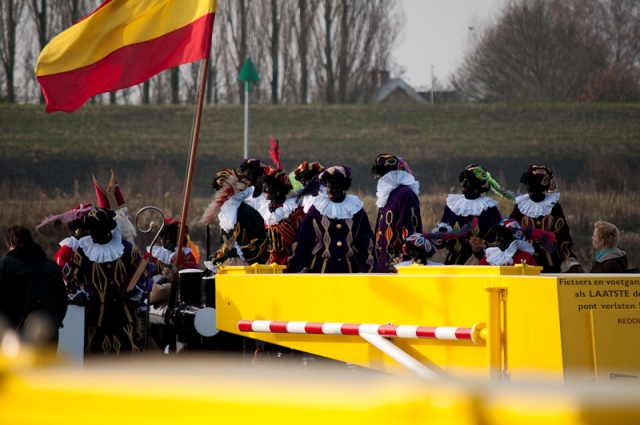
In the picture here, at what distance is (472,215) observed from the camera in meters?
10.4

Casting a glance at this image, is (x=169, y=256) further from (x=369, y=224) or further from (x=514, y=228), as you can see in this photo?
(x=514, y=228)

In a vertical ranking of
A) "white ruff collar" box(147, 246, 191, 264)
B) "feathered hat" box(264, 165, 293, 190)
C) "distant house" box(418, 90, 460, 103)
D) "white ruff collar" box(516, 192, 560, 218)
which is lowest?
"white ruff collar" box(147, 246, 191, 264)

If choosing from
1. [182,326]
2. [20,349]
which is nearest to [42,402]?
[20,349]

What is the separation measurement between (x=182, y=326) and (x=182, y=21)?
2803mm

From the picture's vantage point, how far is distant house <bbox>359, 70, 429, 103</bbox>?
4891 centimetres

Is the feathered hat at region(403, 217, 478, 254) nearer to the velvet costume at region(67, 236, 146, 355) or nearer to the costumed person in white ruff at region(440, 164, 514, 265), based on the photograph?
the costumed person in white ruff at region(440, 164, 514, 265)

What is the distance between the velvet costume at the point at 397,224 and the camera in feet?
33.1

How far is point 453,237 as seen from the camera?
10055 millimetres

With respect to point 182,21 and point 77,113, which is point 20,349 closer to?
point 182,21

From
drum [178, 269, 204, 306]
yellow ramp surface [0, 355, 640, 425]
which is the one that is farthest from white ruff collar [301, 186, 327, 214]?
yellow ramp surface [0, 355, 640, 425]

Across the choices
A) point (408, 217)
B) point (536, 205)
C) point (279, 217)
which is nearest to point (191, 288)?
point (279, 217)

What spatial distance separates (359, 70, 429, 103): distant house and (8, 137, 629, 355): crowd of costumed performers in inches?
1501

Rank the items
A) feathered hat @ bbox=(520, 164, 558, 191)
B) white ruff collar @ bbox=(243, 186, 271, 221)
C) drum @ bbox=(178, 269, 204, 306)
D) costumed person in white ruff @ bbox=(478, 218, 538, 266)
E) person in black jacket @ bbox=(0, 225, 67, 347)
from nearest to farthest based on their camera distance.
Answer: person in black jacket @ bbox=(0, 225, 67, 347) < costumed person in white ruff @ bbox=(478, 218, 538, 266) < drum @ bbox=(178, 269, 204, 306) < feathered hat @ bbox=(520, 164, 558, 191) < white ruff collar @ bbox=(243, 186, 271, 221)

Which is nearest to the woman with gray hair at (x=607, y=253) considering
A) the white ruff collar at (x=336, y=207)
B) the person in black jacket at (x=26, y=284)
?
the white ruff collar at (x=336, y=207)
